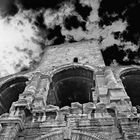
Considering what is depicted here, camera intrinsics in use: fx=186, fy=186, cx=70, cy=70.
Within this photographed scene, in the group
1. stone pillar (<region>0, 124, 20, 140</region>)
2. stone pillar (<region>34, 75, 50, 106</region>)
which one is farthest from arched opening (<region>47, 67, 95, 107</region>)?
stone pillar (<region>0, 124, 20, 140</region>)

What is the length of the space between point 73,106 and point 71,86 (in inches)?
216

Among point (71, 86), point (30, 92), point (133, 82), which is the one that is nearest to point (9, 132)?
point (30, 92)

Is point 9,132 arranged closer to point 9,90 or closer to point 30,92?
point 30,92

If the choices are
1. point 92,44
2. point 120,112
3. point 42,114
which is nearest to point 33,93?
point 42,114

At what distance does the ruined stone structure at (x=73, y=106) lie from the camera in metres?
6.20

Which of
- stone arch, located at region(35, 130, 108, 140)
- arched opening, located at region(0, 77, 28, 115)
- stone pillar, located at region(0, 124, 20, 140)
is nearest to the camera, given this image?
stone arch, located at region(35, 130, 108, 140)

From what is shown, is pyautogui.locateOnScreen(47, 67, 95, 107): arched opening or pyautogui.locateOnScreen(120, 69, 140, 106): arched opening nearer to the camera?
pyautogui.locateOnScreen(120, 69, 140, 106): arched opening

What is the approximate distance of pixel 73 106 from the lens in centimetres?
769

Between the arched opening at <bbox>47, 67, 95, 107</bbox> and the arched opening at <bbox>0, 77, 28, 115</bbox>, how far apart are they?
2.15 metres

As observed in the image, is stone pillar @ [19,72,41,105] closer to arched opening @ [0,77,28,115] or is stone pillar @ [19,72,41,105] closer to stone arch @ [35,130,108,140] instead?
arched opening @ [0,77,28,115]

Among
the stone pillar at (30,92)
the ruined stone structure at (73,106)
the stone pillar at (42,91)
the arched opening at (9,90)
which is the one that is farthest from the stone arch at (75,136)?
the arched opening at (9,90)

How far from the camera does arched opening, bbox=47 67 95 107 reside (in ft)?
40.6

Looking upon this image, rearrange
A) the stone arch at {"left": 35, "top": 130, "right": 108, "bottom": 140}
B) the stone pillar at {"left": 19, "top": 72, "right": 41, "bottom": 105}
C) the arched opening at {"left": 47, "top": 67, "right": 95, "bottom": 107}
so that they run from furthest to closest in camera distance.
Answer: the arched opening at {"left": 47, "top": 67, "right": 95, "bottom": 107} → the stone pillar at {"left": 19, "top": 72, "right": 41, "bottom": 105} → the stone arch at {"left": 35, "top": 130, "right": 108, "bottom": 140}

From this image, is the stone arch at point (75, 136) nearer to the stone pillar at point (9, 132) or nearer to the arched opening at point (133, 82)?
the stone pillar at point (9, 132)
